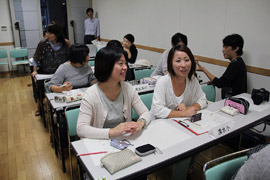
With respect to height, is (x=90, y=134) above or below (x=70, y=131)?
above

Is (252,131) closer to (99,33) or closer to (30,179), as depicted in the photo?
(30,179)

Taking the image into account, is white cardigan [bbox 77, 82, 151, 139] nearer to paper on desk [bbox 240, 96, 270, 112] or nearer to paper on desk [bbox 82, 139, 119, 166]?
paper on desk [bbox 82, 139, 119, 166]

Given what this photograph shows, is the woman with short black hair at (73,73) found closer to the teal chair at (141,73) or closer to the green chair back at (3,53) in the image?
the teal chair at (141,73)

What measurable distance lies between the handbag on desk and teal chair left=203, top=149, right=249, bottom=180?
1.22 feet

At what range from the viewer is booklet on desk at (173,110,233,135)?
166cm

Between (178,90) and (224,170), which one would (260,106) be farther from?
(224,170)

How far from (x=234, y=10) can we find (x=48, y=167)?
3.18 meters

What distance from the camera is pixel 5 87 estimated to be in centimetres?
554

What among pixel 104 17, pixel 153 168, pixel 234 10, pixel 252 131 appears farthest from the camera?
pixel 104 17

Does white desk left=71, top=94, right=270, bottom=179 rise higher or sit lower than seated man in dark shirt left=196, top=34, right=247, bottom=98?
lower

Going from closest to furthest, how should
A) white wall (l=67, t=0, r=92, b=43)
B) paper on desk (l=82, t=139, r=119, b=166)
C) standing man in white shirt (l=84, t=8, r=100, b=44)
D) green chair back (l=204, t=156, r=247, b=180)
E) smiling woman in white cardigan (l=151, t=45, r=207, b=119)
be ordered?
green chair back (l=204, t=156, r=247, b=180) → paper on desk (l=82, t=139, r=119, b=166) → smiling woman in white cardigan (l=151, t=45, r=207, b=119) → standing man in white shirt (l=84, t=8, r=100, b=44) → white wall (l=67, t=0, r=92, b=43)

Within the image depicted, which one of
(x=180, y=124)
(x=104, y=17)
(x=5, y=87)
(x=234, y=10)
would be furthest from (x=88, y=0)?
(x=180, y=124)

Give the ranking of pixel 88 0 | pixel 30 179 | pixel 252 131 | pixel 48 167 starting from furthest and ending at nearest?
pixel 88 0 < pixel 252 131 < pixel 48 167 < pixel 30 179

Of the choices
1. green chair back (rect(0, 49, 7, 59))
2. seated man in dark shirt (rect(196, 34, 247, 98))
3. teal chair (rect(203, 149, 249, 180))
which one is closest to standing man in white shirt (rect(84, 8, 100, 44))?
green chair back (rect(0, 49, 7, 59))
